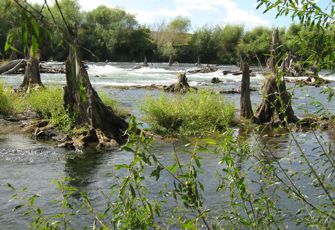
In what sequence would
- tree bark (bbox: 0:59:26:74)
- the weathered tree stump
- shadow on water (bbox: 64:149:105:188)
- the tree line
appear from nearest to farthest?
tree bark (bbox: 0:59:26:74) → shadow on water (bbox: 64:149:105:188) → the weathered tree stump → the tree line

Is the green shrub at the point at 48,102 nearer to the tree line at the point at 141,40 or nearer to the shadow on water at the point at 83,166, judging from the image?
the shadow on water at the point at 83,166

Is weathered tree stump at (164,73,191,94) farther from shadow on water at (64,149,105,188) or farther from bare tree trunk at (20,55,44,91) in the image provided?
shadow on water at (64,149,105,188)

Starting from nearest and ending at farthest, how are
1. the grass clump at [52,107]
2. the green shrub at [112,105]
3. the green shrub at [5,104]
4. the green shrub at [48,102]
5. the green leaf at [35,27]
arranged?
the green leaf at [35,27], the grass clump at [52,107], the green shrub at [48,102], the green shrub at [5,104], the green shrub at [112,105]

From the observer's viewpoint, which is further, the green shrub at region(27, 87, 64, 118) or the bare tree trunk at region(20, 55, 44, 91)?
the bare tree trunk at region(20, 55, 44, 91)

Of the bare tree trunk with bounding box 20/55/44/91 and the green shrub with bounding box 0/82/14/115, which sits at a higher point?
the bare tree trunk with bounding box 20/55/44/91

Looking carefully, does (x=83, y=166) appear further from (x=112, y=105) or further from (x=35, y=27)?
(x=35, y=27)

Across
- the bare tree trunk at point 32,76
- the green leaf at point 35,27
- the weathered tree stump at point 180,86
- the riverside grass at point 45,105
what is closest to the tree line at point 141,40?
the weathered tree stump at point 180,86

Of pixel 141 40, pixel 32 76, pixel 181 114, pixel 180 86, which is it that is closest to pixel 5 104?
pixel 32 76

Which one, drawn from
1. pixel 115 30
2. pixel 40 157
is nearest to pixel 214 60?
pixel 115 30

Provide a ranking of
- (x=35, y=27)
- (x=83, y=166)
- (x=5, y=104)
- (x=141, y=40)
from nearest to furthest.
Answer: (x=35, y=27) → (x=83, y=166) → (x=5, y=104) → (x=141, y=40)

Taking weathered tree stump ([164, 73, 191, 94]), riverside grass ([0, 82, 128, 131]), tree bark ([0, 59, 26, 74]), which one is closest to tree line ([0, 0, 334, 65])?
weathered tree stump ([164, 73, 191, 94])

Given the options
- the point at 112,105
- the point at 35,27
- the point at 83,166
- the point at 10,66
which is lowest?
the point at 83,166

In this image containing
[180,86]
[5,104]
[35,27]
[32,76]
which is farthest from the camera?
[180,86]

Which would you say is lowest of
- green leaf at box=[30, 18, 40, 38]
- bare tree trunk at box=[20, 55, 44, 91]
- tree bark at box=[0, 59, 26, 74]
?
bare tree trunk at box=[20, 55, 44, 91]
